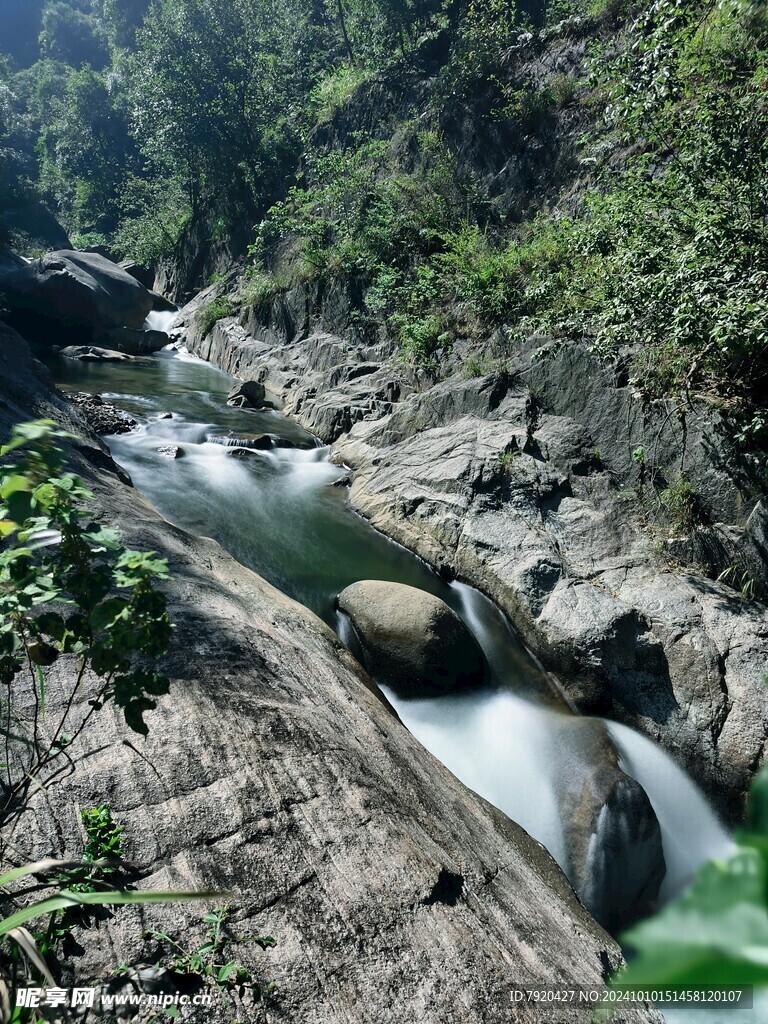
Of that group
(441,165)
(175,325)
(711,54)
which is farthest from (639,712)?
(175,325)

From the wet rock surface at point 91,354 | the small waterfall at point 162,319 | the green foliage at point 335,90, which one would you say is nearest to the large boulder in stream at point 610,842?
the wet rock surface at point 91,354

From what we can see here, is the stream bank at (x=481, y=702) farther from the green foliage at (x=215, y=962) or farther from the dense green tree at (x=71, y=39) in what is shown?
the dense green tree at (x=71, y=39)

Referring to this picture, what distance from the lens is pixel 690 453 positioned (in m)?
6.38

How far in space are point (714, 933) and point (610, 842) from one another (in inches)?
192

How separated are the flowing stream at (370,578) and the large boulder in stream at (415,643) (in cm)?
15

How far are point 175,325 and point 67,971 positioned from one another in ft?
83.5

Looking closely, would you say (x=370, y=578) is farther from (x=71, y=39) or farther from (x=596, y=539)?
(x=71, y=39)

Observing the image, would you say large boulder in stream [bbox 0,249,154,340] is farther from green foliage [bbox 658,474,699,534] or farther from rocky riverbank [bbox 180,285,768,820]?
green foliage [bbox 658,474,699,534]

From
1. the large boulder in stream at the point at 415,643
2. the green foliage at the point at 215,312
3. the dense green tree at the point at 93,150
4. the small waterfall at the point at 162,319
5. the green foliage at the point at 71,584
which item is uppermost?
the dense green tree at the point at 93,150

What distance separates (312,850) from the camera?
246 centimetres

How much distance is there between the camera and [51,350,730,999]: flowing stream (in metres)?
4.86

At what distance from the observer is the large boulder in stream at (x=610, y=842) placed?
14.1 ft

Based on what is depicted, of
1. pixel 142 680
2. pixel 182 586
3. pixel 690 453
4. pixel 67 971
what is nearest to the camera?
pixel 142 680

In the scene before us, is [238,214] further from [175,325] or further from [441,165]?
[441,165]
